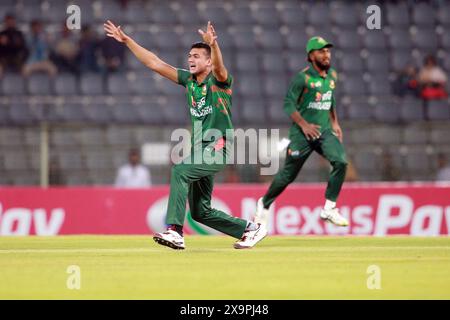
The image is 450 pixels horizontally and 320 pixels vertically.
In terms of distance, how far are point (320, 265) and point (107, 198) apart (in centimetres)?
786

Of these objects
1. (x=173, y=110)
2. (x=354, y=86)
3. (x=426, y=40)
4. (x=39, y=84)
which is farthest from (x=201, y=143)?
(x=426, y=40)

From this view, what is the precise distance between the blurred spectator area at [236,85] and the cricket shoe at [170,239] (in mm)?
7099

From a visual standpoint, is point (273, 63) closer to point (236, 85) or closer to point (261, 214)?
point (236, 85)

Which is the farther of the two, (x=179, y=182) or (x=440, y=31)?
(x=440, y=31)

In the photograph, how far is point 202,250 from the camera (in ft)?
33.8

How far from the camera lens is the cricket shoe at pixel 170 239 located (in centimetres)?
970

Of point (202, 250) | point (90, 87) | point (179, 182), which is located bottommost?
point (202, 250)

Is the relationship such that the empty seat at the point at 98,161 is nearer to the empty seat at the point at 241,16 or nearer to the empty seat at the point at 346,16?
the empty seat at the point at 241,16

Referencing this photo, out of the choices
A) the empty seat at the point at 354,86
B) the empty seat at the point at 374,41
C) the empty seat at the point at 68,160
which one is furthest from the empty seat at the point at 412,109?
the empty seat at the point at 68,160

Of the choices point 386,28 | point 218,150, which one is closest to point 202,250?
point 218,150

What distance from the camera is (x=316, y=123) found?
39.8 ft

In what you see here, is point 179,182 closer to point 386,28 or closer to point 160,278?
point 160,278

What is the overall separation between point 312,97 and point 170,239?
322 cm
